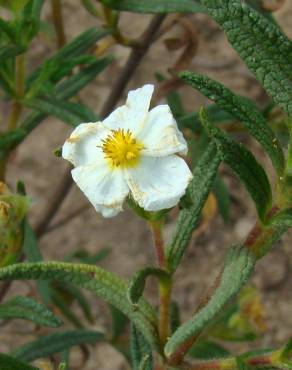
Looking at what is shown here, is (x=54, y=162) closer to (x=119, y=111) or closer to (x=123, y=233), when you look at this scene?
(x=123, y=233)

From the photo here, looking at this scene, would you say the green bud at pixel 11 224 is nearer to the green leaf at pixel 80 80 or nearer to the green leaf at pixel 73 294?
the green leaf at pixel 80 80

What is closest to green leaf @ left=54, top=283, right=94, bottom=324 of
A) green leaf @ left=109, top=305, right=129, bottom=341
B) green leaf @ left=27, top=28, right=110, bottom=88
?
green leaf @ left=109, top=305, right=129, bottom=341

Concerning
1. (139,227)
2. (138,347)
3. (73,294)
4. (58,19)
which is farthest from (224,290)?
(139,227)

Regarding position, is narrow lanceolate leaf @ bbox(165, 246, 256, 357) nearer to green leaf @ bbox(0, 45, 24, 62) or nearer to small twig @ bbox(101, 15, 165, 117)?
green leaf @ bbox(0, 45, 24, 62)

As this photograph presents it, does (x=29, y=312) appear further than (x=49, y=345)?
No

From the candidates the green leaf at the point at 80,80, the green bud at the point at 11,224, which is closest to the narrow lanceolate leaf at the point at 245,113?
the green bud at the point at 11,224

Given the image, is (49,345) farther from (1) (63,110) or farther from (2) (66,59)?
(2) (66,59)
